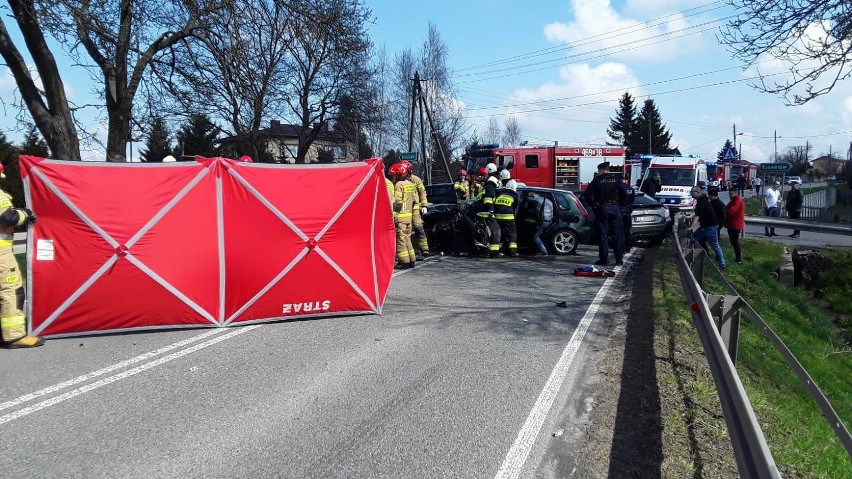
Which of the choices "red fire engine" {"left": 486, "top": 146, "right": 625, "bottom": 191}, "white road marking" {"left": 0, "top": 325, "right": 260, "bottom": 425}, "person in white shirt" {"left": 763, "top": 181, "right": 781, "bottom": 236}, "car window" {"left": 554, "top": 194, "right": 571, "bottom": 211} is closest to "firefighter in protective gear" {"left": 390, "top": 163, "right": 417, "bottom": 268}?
"car window" {"left": 554, "top": 194, "right": 571, "bottom": 211}

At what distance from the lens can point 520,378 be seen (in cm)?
564

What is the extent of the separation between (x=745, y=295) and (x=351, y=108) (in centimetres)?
2197

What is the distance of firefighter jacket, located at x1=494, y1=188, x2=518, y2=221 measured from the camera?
13453mm

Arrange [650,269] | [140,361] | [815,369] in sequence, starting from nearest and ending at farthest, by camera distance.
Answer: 1. [140,361]
2. [815,369]
3. [650,269]

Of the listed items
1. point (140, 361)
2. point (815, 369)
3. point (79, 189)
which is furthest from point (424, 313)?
point (815, 369)

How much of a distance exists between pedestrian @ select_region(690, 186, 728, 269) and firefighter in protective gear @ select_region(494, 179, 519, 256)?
3.60 meters

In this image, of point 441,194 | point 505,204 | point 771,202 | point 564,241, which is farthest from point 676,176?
point 505,204

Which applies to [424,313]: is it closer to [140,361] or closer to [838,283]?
[140,361]

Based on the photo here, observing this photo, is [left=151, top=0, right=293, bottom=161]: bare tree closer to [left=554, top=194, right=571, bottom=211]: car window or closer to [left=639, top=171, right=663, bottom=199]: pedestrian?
[left=554, top=194, right=571, bottom=211]: car window

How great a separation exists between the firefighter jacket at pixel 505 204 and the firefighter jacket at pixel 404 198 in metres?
1.91

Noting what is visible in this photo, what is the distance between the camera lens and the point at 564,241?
14.4 m

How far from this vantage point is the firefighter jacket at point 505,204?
13.5 metres

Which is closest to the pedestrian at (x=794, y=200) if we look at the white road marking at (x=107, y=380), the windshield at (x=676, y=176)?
the windshield at (x=676, y=176)

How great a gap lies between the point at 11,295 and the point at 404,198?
7002 millimetres
